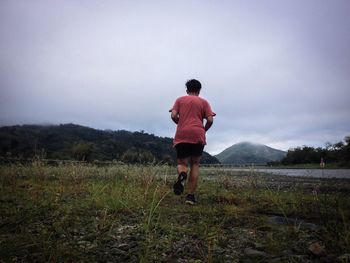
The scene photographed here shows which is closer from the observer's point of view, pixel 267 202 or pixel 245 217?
pixel 245 217

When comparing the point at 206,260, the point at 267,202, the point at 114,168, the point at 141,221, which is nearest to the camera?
the point at 206,260

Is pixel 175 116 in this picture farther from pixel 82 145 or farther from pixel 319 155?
pixel 319 155

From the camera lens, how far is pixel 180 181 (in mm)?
5422

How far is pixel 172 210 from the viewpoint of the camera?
14.6ft

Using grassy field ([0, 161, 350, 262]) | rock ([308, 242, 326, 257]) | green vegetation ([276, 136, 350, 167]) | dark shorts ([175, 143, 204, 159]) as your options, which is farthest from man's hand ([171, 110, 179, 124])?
green vegetation ([276, 136, 350, 167])

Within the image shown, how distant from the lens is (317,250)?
98.3 inches

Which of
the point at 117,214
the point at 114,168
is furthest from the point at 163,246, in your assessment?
the point at 114,168

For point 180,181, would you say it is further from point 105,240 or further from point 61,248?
point 61,248

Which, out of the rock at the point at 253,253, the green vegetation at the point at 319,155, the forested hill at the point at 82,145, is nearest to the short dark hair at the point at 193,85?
the rock at the point at 253,253

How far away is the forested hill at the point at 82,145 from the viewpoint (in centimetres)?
1551

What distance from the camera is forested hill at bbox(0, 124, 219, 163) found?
1551 cm

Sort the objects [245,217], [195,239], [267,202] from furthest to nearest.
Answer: [267,202], [245,217], [195,239]

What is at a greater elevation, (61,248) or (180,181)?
(180,181)

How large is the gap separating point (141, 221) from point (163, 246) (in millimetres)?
962
